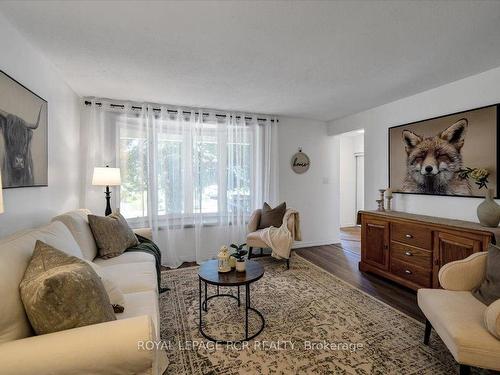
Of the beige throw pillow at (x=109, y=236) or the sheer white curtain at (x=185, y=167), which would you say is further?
the sheer white curtain at (x=185, y=167)

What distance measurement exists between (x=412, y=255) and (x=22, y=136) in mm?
3721

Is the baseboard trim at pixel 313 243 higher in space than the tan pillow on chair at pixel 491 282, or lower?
lower

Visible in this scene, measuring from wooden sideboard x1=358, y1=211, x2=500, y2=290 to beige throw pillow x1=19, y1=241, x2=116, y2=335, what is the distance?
9.08 feet

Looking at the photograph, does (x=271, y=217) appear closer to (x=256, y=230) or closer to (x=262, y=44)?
(x=256, y=230)

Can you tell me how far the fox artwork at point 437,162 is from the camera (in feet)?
8.76

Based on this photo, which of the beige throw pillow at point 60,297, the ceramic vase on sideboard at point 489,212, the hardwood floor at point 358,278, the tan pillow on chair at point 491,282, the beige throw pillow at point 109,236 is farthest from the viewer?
the hardwood floor at point 358,278

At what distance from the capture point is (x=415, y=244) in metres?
2.70

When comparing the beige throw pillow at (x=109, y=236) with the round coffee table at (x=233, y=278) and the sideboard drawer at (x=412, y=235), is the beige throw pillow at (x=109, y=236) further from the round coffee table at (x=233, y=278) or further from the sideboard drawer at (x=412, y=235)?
the sideboard drawer at (x=412, y=235)

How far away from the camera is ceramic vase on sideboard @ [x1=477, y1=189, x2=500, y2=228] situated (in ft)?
7.24

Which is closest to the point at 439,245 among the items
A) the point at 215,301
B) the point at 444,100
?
the point at 444,100

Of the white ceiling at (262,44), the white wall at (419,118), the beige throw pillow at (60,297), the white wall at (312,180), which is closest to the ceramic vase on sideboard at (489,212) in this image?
the white wall at (419,118)

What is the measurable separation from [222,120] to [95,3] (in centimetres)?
250

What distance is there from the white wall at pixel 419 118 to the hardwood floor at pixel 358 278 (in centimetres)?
92

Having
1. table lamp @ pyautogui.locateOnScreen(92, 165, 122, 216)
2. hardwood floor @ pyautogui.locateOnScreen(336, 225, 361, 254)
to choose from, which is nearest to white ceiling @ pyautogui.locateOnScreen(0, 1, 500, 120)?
table lamp @ pyautogui.locateOnScreen(92, 165, 122, 216)
